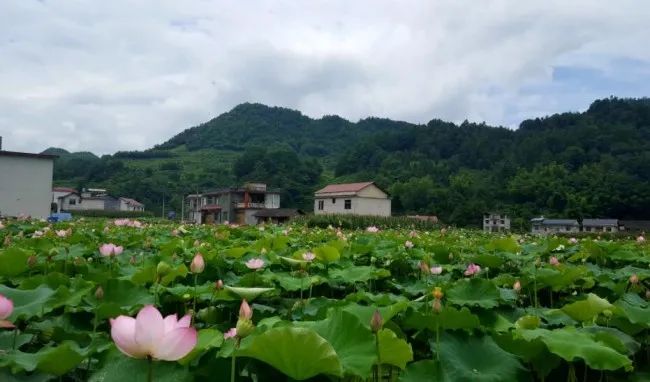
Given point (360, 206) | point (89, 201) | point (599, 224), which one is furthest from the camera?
point (89, 201)

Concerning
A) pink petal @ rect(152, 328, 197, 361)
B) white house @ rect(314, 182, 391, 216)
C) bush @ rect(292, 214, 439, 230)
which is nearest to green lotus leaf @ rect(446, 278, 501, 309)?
pink petal @ rect(152, 328, 197, 361)

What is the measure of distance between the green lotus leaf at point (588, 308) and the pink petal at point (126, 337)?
136cm

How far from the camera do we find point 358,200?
1849 inches

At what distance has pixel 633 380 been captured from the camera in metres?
1.49

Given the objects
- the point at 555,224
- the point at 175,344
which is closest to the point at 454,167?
the point at 555,224

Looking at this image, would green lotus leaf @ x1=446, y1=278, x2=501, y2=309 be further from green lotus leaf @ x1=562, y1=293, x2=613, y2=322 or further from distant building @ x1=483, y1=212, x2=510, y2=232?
distant building @ x1=483, y1=212, x2=510, y2=232

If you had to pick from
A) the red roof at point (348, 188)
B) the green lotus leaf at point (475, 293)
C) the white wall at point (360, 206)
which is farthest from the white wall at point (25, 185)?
the green lotus leaf at point (475, 293)

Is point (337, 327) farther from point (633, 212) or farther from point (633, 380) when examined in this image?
point (633, 212)

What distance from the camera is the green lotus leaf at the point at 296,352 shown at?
1.01 metres

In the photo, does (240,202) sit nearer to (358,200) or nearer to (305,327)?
(358,200)

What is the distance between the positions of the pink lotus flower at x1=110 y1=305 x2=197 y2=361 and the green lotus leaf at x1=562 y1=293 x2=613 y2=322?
1.30 meters

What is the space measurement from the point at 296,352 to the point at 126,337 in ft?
0.98

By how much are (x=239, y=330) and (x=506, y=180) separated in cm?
6739

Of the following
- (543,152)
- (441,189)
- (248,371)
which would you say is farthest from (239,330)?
(543,152)
